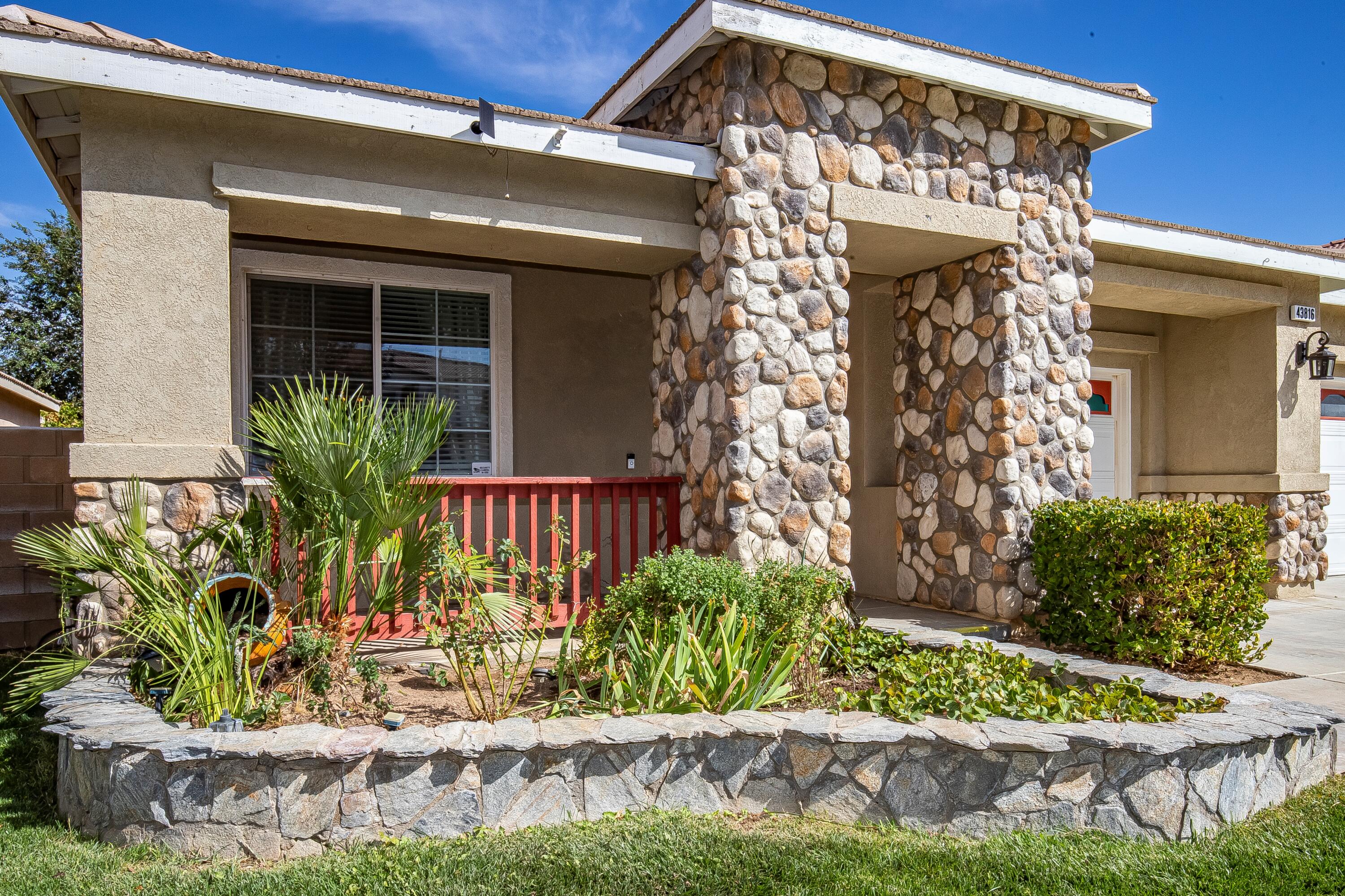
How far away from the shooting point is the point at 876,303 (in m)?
8.05

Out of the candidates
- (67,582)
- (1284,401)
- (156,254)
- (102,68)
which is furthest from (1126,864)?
(1284,401)

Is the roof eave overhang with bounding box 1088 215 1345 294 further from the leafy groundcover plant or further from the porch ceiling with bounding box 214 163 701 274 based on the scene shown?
the leafy groundcover plant

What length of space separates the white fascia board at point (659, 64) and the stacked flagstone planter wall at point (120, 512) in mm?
3877

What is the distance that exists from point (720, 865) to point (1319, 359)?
8.83 m

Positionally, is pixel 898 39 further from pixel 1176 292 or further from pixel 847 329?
pixel 1176 292

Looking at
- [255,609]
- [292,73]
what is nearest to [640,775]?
[255,609]

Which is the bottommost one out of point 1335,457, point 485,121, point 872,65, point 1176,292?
point 1335,457

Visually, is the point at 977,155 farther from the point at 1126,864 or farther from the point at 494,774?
the point at 494,774

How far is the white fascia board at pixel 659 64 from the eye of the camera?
536 centimetres

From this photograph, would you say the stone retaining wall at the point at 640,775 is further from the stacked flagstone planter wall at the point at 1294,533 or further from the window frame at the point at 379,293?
the stacked flagstone planter wall at the point at 1294,533

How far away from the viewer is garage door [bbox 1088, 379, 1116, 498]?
9617mm

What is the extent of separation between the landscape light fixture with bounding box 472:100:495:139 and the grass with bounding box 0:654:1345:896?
382 centimetres

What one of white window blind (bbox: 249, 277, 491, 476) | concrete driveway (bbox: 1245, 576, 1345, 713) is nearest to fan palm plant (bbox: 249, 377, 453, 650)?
white window blind (bbox: 249, 277, 491, 476)

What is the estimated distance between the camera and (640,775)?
10.7 ft
